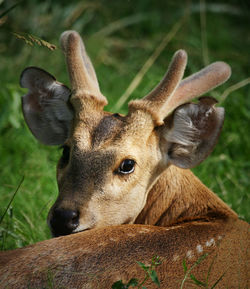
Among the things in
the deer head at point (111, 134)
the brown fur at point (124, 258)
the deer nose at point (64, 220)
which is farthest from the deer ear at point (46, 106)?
the brown fur at point (124, 258)

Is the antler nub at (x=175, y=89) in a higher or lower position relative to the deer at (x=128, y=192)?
higher

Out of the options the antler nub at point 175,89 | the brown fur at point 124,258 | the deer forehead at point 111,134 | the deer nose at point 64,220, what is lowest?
the deer nose at point 64,220

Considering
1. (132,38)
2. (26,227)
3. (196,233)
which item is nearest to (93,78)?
(26,227)

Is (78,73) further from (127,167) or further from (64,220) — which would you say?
(64,220)

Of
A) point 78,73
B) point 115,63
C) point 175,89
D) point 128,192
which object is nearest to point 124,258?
point 128,192

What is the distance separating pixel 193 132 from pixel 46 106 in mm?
1198

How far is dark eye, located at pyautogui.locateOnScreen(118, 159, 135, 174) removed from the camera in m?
3.89

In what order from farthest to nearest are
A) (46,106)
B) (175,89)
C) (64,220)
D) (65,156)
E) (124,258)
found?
1. (46,106)
2. (175,89)
3. (65,156)
4. (64,220)
5. (124,258)

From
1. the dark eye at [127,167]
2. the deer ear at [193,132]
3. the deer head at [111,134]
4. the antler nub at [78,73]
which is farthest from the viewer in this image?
the antler nub at [78,73]

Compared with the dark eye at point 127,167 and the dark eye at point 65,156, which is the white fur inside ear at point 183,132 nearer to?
the dark eye at point 127,167

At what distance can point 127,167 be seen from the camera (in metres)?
3.91

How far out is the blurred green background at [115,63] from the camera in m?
5.22

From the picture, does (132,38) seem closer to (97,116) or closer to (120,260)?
(97,116)

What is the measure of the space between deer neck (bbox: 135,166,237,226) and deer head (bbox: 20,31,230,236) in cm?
11
